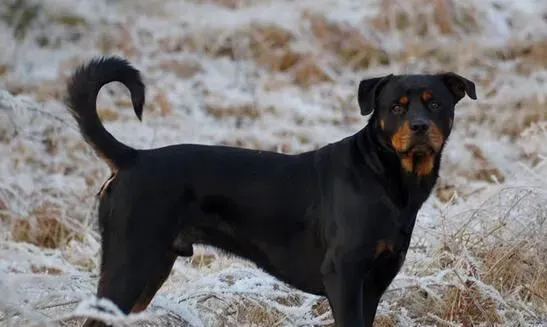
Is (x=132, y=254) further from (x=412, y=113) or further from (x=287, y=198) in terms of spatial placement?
(x=412, y=113)

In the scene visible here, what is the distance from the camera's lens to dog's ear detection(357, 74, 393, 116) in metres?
3.82

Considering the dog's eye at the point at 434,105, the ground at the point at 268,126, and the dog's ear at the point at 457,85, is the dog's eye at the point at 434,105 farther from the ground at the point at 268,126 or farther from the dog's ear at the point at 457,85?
the ground at the point at 268,126

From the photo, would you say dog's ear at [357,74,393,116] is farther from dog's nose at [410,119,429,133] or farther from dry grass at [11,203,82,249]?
dry grass at [11,203,82,249]

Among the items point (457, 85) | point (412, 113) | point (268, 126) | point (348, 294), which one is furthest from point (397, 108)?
point (268, 126)

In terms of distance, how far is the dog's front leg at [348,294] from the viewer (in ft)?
11.9

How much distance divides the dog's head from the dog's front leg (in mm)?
426

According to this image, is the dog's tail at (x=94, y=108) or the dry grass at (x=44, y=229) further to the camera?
the dry grass at (x=44, y=229)

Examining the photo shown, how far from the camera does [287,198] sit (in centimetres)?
382

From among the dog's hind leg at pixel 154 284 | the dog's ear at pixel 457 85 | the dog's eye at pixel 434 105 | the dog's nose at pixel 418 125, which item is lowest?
the dog's hind leg at pixel 154 284

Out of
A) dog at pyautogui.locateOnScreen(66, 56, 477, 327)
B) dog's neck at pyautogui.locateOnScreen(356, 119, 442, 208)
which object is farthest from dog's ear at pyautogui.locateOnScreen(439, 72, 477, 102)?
dog's neck at pyautogui.locateOnScreen(356, 119, 442, 208)

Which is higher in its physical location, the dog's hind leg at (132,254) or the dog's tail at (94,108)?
the dog's tail at (94,108)

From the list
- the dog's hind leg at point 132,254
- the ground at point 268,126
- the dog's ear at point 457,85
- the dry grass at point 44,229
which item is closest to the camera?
the dog's hind leg at point 132,254

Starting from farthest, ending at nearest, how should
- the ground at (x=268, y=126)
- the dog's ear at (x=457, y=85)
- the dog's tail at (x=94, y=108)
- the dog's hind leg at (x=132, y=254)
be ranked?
the ground at (x=268, y=126) < the dog's ear at (x=457, y=85) < the dog's tail at (x=94, y=108) < the dog's hind leg at (x=132, y=254)

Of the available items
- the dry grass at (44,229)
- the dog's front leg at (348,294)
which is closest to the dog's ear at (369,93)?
the dog's front leg at (348,294)
